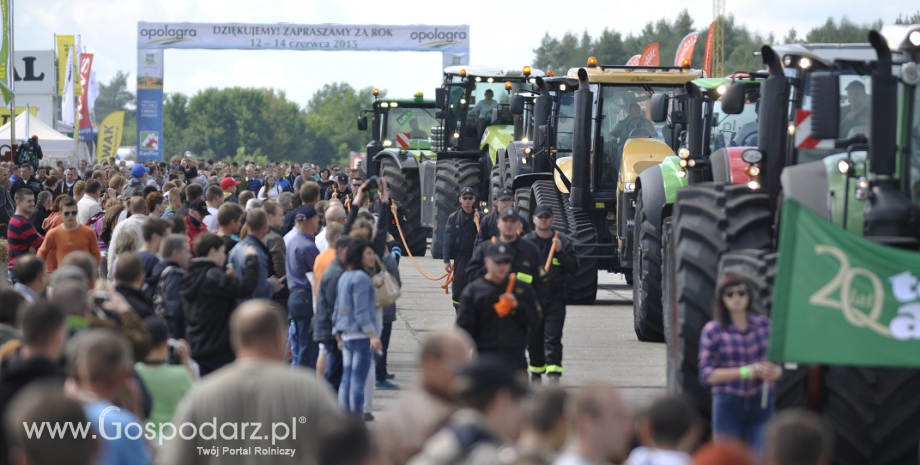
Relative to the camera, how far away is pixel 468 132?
83.5 feet

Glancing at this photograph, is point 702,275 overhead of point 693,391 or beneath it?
overhead

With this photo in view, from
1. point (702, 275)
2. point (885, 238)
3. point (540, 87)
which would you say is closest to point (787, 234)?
point (885, 238)

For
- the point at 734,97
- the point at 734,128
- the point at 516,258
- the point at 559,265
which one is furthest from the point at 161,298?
the point at 734,128

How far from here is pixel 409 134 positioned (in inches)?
1212

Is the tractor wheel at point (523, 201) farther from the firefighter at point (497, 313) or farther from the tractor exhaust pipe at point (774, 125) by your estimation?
the tractor exhaust pipe at point (774, 125)

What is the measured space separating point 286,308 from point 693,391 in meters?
4.39

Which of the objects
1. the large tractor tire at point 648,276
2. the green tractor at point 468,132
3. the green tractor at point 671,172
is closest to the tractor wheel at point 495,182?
the green tractor at point 468,132

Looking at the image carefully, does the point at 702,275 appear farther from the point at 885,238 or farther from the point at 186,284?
the point at 186,284

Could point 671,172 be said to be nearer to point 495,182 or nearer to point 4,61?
point 495,182

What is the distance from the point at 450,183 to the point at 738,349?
15580mm

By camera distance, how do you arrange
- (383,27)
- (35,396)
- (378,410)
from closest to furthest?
(35,396) < (378,410) < (383,27)

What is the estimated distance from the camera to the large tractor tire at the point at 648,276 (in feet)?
46.8

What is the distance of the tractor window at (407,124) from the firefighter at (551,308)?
1825 cm

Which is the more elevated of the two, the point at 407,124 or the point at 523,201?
the point at 407,124
